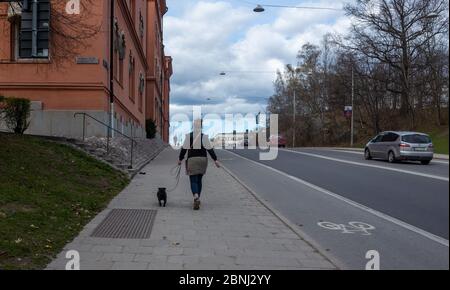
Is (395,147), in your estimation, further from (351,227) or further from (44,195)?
(44,195)

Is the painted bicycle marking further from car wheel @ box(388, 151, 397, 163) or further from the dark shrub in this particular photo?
car wheel @ box(388, 151, 397, 163)

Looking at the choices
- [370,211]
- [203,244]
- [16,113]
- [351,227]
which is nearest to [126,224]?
[203,244]

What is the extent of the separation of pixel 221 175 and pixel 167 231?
11.7 metres

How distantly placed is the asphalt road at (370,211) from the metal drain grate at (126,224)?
272 cm

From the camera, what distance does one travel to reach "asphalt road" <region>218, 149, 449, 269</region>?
6.34 m

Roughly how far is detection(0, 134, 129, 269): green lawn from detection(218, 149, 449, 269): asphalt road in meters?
3.79

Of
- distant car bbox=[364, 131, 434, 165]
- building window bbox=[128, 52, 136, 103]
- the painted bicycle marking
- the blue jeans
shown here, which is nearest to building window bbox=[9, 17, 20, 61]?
building window bbox=[128, 52, 136, 103]

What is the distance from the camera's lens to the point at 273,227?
9.03m

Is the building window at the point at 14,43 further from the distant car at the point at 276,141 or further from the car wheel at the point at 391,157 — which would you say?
the distant car at the point at 276,141

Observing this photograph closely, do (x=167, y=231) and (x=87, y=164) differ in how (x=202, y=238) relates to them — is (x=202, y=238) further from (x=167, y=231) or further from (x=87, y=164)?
(x=87, y=164)

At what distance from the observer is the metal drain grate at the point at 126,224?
7.86m

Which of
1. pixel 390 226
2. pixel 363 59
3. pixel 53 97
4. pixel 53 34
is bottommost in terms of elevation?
pixel 390 226

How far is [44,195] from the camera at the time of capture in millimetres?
9961
